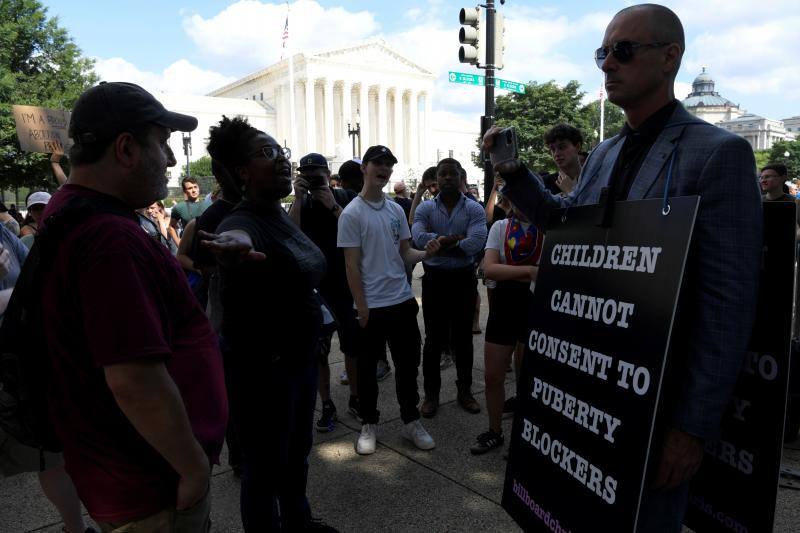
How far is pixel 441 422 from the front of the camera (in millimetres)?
4191

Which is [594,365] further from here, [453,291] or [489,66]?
[489,66]

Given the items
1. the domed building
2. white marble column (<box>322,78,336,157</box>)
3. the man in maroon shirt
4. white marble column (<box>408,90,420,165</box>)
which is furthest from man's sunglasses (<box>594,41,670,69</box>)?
the domed building

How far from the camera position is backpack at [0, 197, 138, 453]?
1.34 meters

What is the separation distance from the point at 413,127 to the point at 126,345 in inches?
3408

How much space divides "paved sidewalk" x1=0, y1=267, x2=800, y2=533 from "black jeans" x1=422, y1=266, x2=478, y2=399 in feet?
1.10

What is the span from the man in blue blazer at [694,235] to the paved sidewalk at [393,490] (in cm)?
152

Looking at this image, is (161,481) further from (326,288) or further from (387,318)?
(326,288)

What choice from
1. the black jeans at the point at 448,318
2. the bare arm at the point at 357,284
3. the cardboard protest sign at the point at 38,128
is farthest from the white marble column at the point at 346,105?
the bare arm at the point at 357,284

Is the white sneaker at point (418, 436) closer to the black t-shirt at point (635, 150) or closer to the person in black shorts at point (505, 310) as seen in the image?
the person in black shorts at point (505, 310)

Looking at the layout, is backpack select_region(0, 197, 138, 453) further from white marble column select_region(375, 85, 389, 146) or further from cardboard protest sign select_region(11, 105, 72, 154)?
white marble column select_region(375, 85, 389, 146)

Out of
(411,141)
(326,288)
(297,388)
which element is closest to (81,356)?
(297,388)

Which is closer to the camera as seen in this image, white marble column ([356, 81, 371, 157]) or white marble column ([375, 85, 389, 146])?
white marble column ([356, 81, 371, 157])

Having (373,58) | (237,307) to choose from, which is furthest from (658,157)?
(373,58)

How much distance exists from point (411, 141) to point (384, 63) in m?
11.9
